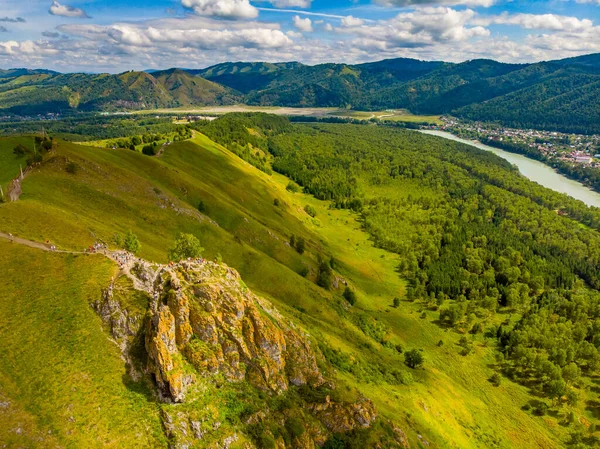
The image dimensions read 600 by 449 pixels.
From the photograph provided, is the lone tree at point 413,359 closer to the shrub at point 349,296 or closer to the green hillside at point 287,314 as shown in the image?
the green hillside at point 287,314

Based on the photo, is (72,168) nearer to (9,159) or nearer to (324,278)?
(9,159)

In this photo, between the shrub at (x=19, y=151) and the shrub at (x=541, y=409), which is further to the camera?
the shrub at (x=19, y=151)

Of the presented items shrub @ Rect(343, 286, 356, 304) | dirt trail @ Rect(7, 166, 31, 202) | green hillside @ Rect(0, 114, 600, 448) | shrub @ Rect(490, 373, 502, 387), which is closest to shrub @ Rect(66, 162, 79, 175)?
green hillside @ Rect(0, 114, 600, 448)

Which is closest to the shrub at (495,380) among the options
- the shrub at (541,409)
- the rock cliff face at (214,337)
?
the shrub at (541,409)

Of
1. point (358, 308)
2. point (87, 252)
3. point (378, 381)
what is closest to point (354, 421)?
point (378, 381)

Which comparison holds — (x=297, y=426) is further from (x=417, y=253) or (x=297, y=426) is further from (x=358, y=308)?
(x=417, y=253)

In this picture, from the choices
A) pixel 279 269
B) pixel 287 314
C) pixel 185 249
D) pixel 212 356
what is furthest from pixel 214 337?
pixel 279 269
